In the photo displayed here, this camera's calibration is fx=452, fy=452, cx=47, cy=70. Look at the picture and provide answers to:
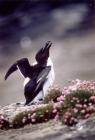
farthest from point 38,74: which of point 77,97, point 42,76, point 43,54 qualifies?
point 77,97

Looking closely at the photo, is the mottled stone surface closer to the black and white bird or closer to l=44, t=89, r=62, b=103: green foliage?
l=44, t=89, r=62, b=103: green foliage

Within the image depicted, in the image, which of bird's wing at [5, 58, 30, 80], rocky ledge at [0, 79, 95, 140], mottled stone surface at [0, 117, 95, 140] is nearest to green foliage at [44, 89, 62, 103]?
rocky ledge at [0, 79, 95, 140]

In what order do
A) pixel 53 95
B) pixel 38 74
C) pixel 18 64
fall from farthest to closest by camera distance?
pixel 18 64, pixel 38 74, pixel 53 95

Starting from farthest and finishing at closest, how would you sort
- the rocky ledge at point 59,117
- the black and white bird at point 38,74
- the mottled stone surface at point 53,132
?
the black and white bird at point 38,74 < the rocky ledge at point 59,117 < the mottled stone surface at point 53,132

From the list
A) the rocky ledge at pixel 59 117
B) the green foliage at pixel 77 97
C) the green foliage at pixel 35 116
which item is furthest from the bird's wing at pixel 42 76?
the green foliage at pixel 77 97

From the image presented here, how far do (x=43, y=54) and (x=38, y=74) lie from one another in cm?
60

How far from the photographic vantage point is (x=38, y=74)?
12.0 metres

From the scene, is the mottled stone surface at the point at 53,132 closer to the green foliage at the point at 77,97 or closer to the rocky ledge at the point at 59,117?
the rocky ledge at the point at 59,117

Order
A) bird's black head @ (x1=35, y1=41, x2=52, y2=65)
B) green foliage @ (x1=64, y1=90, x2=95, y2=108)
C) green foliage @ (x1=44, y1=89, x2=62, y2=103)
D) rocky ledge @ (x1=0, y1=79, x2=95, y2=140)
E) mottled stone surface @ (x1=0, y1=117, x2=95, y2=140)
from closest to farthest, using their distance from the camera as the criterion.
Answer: mottled stone surface @ (x1=0, y1=117, x2=95, y2=140)
rocky ledge @ (x1=0, y1=79, x2=95, y2=140)
green foliage @ (x1=64, y1=90, x2=95, y2=108)
green foliage @ (x1=44, y1=89, x2=62, y2=103)
bird's black head @ (x1=35, y1=41, x2=52, y2=65)

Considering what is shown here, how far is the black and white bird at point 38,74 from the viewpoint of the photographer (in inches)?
466

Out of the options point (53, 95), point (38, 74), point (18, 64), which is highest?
point (18, 64)

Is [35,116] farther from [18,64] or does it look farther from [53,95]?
[18,64]

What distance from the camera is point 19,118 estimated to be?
34.0 ft

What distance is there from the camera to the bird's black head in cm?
1213
